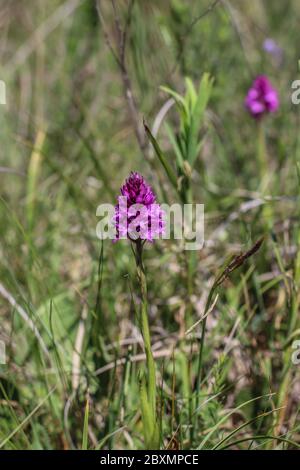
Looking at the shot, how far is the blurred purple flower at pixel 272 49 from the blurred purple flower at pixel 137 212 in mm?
1685

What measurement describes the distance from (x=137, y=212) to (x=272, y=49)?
177 centimetres

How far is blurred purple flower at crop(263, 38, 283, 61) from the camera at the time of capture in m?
2.52

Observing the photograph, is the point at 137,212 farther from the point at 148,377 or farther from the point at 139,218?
the point at 148,377

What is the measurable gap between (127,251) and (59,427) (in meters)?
0.71

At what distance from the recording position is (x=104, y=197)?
92.3 inches

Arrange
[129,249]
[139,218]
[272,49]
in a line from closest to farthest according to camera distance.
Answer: [139,218] → [129,249] → [272,49]

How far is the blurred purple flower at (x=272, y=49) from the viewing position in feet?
8.28

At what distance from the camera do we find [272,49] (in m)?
2.56

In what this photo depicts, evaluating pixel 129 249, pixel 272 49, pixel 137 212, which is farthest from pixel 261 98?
pixel 137 212

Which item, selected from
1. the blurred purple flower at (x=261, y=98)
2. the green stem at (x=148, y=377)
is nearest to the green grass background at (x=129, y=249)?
the green stem at (x=148, y=377)

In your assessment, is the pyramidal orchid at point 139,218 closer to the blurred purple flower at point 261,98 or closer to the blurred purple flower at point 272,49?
the blurred purple flower at point 261,98
